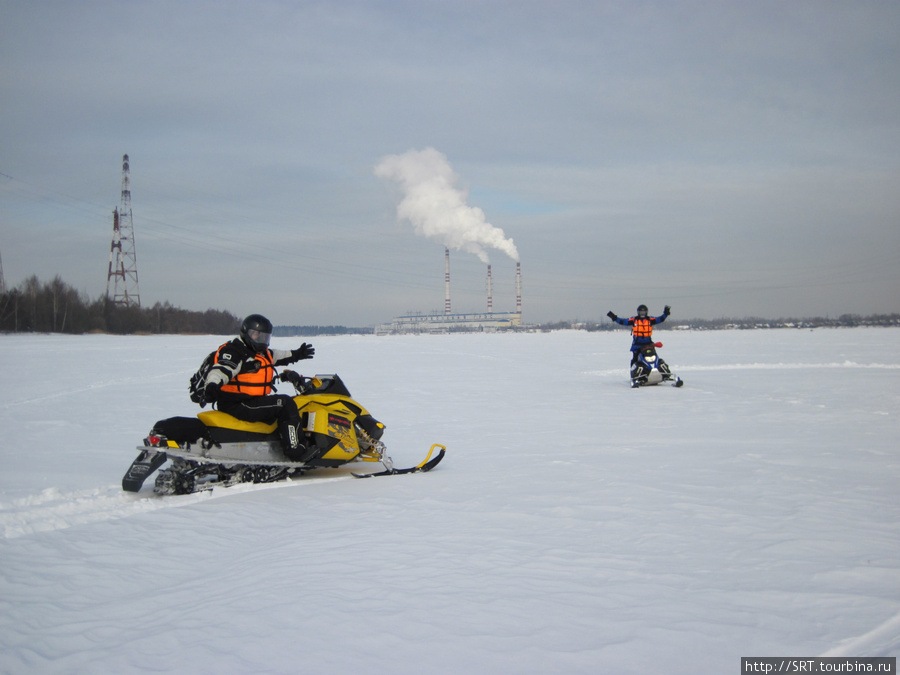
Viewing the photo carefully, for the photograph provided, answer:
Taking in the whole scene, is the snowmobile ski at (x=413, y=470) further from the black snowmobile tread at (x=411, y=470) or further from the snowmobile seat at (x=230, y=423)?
the snowmobile seat at (x=230, y=423)

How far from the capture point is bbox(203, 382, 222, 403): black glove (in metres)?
4.91

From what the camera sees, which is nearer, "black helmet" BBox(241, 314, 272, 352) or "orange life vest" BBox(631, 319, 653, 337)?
"black helmet" BBox(241, 314, 272, 352)

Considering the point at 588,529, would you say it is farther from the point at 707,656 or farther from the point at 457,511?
the point at 707,656

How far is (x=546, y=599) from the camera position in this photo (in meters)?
2.92

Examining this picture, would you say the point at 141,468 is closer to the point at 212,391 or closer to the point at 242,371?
the point at 212,391

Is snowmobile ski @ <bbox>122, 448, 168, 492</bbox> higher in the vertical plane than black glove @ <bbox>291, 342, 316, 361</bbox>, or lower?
lower

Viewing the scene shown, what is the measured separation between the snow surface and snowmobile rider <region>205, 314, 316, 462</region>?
18.9 inches

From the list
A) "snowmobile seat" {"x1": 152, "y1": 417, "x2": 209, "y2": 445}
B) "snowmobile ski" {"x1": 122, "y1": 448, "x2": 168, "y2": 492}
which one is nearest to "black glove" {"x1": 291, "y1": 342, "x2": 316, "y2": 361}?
"snowmobile seat" {"x1": 152, "y1": 417, "x2": 209, "y2": 445}

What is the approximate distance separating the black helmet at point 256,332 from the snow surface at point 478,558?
1.17 m

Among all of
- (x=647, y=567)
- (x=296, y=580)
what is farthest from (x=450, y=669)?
(x=647, y=567)

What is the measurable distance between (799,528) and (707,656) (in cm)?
192

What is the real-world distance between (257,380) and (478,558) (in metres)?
2.57

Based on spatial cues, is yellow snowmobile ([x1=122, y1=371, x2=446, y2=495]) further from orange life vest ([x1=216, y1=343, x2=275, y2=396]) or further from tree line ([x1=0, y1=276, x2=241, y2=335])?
tree line ([x1=0, y1=276, x2=241, y2=335])

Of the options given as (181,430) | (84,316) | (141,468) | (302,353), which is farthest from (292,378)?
(84,316)
